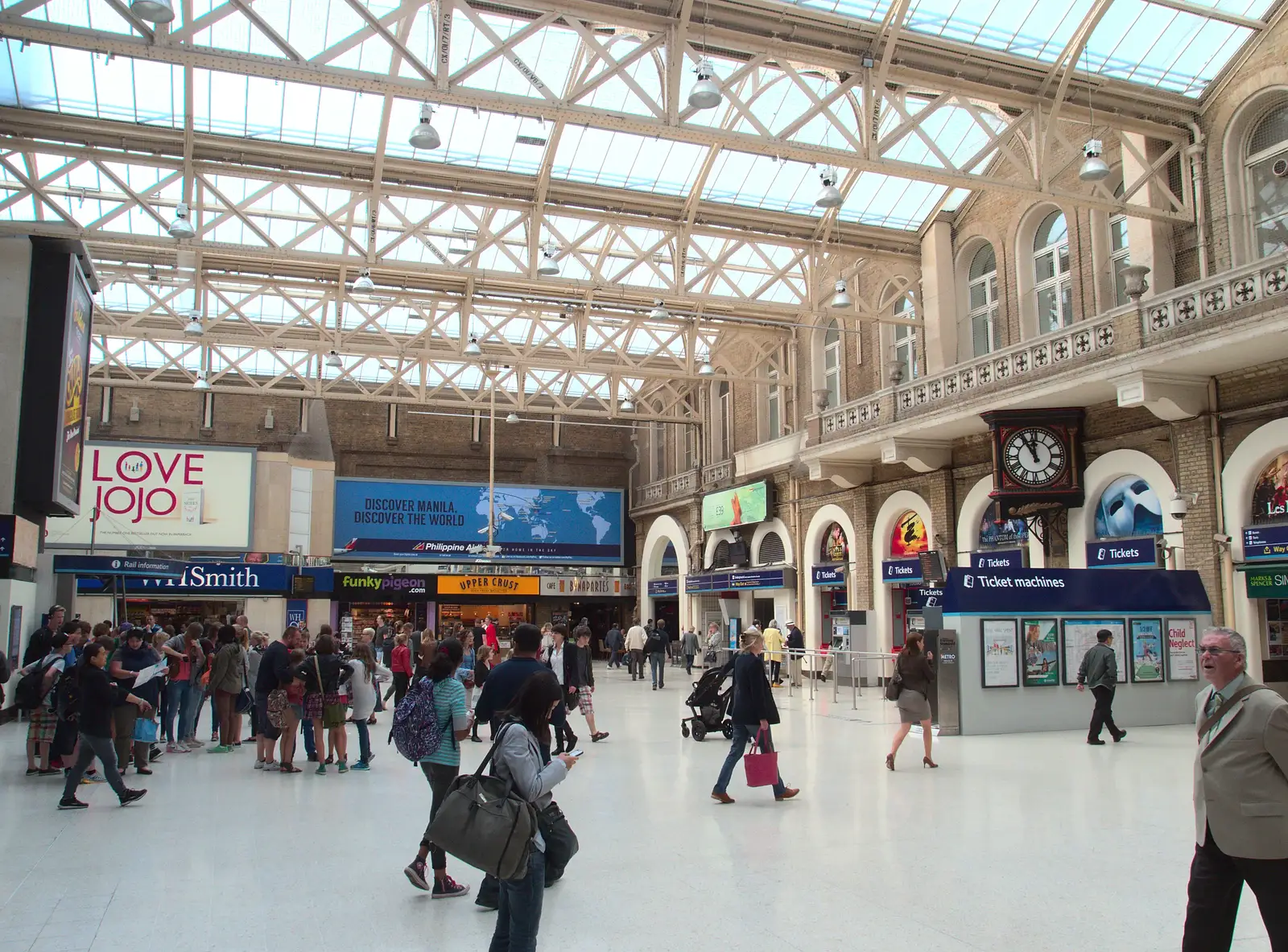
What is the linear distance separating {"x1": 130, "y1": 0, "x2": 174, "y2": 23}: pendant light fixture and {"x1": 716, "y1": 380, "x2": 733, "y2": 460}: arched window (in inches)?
884

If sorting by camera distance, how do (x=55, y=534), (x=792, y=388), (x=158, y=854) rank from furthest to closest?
(x=55, y=534) < (x=792, y=388) < (x=158, y=854)

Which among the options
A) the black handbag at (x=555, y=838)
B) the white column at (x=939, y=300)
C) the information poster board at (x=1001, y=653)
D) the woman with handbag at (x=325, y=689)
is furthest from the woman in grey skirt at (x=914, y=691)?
the white column at (x=939, y=300)

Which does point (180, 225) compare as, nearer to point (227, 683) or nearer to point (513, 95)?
point (513, 95)

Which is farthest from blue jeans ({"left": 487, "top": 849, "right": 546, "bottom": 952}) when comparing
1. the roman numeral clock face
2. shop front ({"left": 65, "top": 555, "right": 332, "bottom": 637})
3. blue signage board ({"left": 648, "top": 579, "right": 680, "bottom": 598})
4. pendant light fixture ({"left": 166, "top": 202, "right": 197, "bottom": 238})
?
blue signage board ({"left": 648, "top": 579, "right": 680, "bottom": 598})

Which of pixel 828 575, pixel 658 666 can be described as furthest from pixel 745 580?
pixel 658 666

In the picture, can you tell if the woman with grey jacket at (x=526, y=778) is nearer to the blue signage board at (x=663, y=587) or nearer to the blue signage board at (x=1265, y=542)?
the blue signage board at (x=1265, y=542)

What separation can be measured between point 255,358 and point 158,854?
1258 inches

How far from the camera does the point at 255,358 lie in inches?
1449

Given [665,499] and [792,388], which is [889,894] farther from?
[665,499]

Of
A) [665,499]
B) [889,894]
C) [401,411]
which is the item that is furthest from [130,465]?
[889,894]

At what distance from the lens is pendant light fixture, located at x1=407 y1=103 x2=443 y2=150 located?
39.7 feet

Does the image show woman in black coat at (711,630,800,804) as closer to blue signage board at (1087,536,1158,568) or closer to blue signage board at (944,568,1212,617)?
blue signage board at (944,568,1212,617)

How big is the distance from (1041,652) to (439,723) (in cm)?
1050

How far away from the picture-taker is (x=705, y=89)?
10969mm
